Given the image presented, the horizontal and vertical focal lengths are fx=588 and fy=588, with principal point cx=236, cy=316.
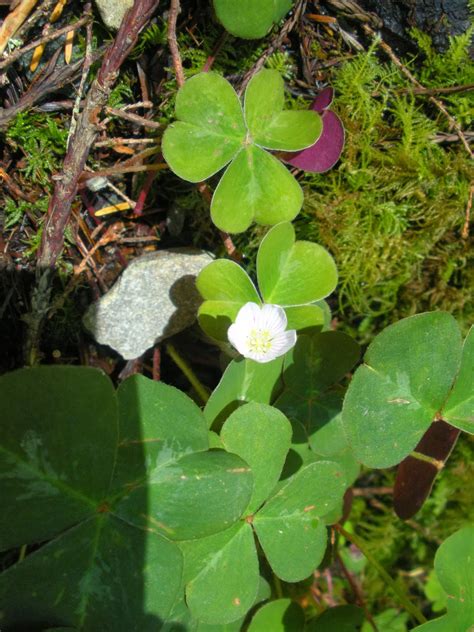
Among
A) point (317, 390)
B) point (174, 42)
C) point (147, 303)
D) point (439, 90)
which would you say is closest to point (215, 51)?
point (174, 42)

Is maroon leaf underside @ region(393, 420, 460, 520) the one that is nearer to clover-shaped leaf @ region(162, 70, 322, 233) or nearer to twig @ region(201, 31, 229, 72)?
clover-shaped leaf @ region(162, 70, 322, 233)

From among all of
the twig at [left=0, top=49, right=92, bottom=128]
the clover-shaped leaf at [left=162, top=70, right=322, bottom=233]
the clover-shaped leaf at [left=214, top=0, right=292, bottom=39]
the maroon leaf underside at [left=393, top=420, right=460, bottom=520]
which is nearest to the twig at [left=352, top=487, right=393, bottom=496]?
the maroon leaf underside at [left=393, top=420, right=460, bottom=520]

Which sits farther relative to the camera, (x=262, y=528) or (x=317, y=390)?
(x=317, y=390)

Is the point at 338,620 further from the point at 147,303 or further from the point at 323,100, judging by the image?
the point at 323,100

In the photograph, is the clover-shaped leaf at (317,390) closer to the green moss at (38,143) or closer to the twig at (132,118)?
the twig at (132,118)

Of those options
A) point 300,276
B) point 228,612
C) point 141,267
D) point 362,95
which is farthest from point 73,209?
point 228,612

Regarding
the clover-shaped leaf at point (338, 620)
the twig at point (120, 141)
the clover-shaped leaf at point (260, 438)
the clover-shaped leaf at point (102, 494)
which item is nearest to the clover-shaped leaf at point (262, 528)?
the clover-shaped leaf at point (260, 438)
